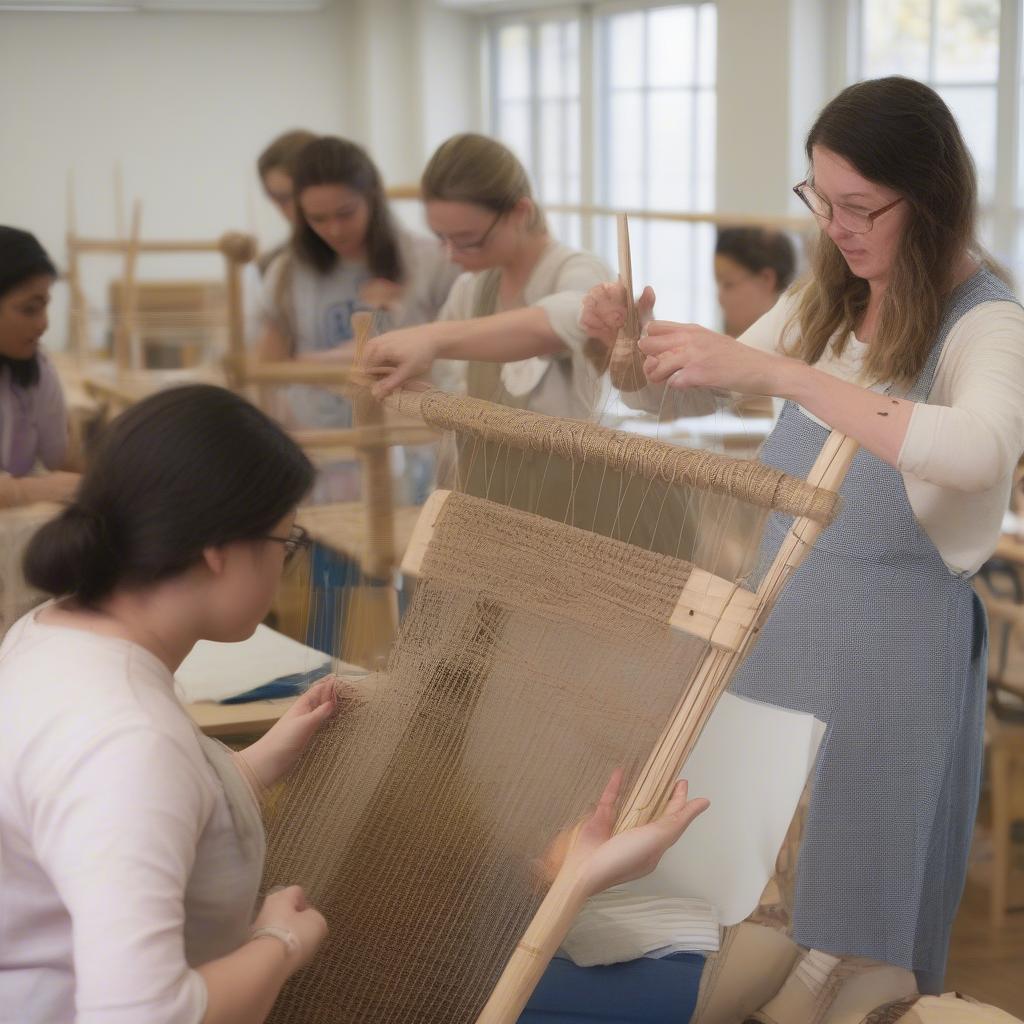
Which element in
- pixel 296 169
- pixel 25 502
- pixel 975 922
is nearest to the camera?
pixel 25 502

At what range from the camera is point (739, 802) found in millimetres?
1440

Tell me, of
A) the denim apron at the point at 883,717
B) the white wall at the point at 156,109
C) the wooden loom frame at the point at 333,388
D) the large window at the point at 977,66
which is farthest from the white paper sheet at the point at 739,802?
the white wall at the point at 156,109

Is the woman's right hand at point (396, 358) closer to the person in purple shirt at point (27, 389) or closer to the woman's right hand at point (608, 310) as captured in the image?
the woman's right hand at point (608, 310)

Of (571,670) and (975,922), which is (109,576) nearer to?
(571,670)

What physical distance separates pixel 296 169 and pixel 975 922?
1.89m

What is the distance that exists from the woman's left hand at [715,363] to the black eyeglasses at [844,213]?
0.71 ft

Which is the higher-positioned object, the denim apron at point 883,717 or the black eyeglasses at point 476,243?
the black eyeglasses at point 476,243

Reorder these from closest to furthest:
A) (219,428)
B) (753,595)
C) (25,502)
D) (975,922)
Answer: (219,428) < (753,595) < (25,502) < (975,922)

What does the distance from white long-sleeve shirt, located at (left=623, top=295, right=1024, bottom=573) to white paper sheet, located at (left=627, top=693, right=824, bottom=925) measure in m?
0.25

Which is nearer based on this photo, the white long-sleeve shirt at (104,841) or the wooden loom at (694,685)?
the white long-sleeve shirt at (104,841)

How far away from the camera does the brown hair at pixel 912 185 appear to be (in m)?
1.34

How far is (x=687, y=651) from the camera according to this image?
117 cm

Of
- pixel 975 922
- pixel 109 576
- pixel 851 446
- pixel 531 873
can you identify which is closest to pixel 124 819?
pixel 109 576

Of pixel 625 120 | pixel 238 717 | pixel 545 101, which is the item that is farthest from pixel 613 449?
pixel 545 101
